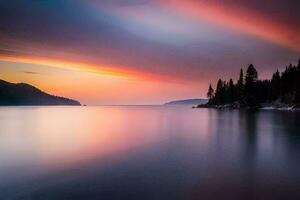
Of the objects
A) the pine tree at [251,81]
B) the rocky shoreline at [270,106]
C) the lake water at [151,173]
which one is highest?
the pine tree at [251,81]

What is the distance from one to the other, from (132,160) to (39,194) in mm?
9028

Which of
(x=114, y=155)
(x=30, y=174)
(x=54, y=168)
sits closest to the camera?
(x=30, y=174)

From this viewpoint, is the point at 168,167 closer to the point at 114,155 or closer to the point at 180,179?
the point at 180,179

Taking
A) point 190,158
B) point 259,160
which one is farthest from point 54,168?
point 259,160

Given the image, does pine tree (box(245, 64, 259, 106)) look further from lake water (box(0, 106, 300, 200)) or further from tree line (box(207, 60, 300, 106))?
lake water (box(0, 106, 300, 200))

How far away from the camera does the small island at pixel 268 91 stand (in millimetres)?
115981

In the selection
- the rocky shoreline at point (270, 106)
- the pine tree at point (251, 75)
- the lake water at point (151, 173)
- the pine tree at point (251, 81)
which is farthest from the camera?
the pine tree at point (251, 75)

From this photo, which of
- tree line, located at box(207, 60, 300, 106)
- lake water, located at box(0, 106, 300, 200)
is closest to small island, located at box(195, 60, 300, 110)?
tree line, located at box(207, 60, 300, 106)

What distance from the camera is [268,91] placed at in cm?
13312

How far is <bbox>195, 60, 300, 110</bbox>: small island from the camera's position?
116 m

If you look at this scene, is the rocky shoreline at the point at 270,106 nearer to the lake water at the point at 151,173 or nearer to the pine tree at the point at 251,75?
the pine tree at the point at 251,75

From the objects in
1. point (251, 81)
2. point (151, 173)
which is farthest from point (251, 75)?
point (151, 173)

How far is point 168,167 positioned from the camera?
18.3 meters

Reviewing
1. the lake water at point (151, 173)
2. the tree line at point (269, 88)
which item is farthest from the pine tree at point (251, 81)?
the lake water at point (151, 173)
